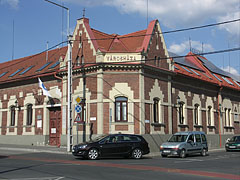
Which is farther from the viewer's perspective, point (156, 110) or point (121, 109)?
point (156, 110)

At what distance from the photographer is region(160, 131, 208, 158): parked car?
20.2 m

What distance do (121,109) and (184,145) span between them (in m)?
5.61

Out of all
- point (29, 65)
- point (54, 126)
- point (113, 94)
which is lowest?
point (54, 126)

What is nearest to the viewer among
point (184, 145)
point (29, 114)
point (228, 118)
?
point (184, 145)

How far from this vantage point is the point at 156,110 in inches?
1013

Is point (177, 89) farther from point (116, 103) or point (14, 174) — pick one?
point (14, 174)

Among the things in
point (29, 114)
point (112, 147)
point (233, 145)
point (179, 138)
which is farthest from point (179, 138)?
point (29, 114)

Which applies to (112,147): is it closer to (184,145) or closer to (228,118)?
(184,145)

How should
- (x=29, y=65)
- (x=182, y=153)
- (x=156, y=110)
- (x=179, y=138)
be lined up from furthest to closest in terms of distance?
(x=29, y=65)
(x=156, y=110)
(x=179, y=138)
(x=182, y=153)

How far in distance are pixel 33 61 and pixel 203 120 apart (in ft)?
62.2

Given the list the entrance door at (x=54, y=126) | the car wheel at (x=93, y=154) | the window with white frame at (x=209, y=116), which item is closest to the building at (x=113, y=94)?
the entrance door at (x=54, y=126)

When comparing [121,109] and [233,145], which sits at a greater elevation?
[121,109]

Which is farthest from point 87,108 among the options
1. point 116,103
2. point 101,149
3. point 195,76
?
point 195,76

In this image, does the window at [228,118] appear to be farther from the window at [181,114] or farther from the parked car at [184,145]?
the parked car at [184,145]
